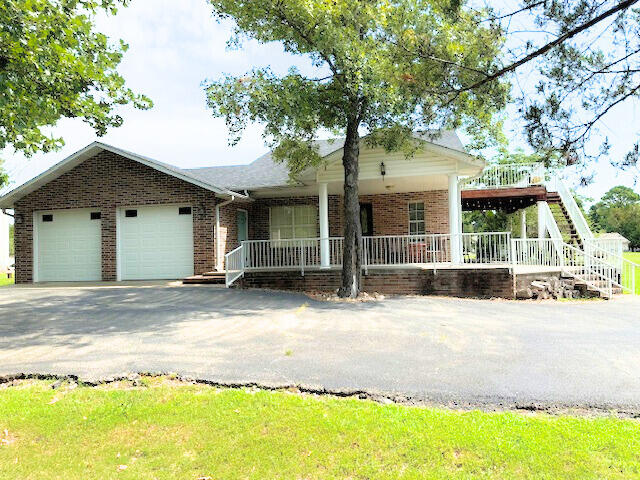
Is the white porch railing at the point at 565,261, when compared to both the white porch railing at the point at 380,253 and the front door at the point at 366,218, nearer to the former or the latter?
the white porch railing at the point at 380,253

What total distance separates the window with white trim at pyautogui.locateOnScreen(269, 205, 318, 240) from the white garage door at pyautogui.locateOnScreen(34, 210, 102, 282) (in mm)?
6028

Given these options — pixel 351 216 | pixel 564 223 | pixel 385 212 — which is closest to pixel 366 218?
pixel 385 212

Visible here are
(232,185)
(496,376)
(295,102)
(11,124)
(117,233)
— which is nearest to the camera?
(496,376)

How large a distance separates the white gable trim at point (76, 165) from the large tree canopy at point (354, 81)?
12.4 ft

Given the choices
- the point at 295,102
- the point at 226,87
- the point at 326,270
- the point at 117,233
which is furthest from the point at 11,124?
the point at 326,270

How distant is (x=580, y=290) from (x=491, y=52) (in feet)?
28.2

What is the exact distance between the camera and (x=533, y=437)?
3.33 m

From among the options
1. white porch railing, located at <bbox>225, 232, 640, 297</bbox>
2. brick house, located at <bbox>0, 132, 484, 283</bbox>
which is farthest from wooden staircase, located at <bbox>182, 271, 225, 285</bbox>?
white porch railing, located at <bbox>225, 232, 640, 297</bbox>

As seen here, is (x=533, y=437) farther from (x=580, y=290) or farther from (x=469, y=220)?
(x=469, y=220)

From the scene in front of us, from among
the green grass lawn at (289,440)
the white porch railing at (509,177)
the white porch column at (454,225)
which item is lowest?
the green grass lawn at (289,440)

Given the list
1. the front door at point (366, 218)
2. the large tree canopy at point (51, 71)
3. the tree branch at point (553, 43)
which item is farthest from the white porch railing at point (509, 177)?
the large tree canopy at point (51, 71)

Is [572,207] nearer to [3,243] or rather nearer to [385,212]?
[385,212]

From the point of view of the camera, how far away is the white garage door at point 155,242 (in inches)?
556

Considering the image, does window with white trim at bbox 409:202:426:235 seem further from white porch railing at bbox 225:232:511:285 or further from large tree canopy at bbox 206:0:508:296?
large tree canopy at bbox 206:0:508:296
